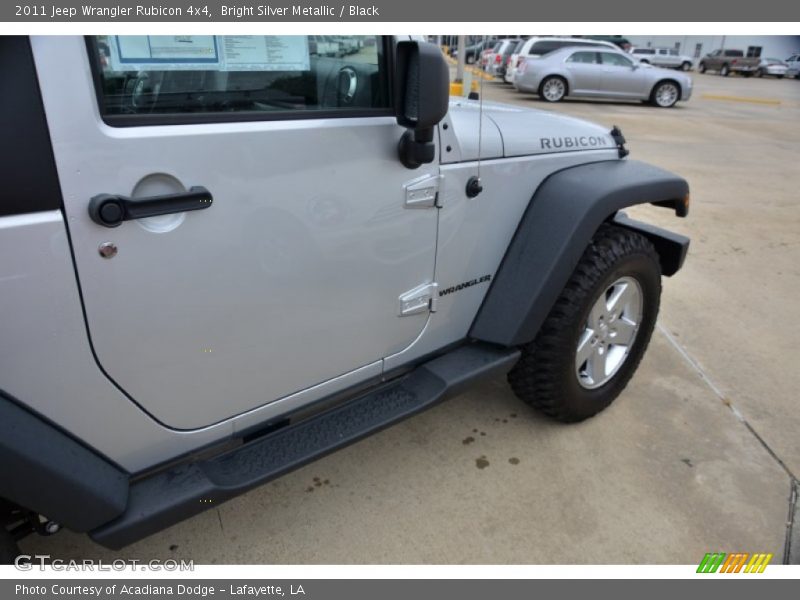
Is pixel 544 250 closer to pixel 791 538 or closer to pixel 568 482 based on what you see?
pixel 568 482

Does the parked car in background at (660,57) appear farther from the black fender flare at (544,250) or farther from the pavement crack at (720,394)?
the black fender flare at (544,250)

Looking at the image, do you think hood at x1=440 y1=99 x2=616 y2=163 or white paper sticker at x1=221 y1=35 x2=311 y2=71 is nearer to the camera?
white paper sticker at x1=221 y1=35 x2=311 y2=71

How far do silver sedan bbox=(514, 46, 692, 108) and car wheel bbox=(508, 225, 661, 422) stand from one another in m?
14.3

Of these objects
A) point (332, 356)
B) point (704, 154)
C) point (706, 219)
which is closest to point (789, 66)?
point (704, 154)

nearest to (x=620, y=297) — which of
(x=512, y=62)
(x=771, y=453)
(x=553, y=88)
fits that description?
(x=771, y=453)

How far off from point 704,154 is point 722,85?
2082 cm

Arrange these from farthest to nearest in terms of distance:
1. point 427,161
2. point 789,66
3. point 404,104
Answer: point 789,66 < point 427,161 < point 404,104

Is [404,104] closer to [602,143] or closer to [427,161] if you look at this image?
[427,161]

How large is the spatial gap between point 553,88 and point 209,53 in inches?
630

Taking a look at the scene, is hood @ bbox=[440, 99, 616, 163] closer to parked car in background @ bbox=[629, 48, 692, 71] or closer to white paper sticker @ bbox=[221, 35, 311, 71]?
white paper sticker @ bbox=[221, 35, 311, 71]

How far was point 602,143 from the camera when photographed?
9.07 ft

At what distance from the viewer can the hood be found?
2.09 m

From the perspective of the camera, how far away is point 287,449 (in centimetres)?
191

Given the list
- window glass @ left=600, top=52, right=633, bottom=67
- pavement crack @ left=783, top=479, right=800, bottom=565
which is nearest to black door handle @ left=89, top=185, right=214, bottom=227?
pavement crack @ left=783, top=479, right=800, bottom=565
